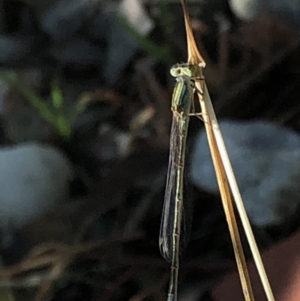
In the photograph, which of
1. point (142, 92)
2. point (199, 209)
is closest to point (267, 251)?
point (199, 209)

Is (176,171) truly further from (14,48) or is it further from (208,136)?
(14,48)

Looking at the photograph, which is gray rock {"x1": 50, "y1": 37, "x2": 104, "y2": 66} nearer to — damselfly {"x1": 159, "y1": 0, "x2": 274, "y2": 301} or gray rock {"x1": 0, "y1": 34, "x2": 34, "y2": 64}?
gray rock {"x1": 0, "y1": 34, "x2": 34, "y2": 64}

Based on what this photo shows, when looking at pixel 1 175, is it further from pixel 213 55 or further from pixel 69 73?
pixel 213 55

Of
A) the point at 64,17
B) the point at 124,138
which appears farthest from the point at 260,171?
the point at 64,17

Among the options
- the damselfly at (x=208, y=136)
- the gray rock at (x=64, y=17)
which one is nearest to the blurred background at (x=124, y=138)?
the gray rock at (x=64, y=17)

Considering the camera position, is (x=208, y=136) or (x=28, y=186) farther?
(x=28, y=186)

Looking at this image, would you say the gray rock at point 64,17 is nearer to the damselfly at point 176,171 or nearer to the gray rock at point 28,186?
the gray rock at point 28,186
